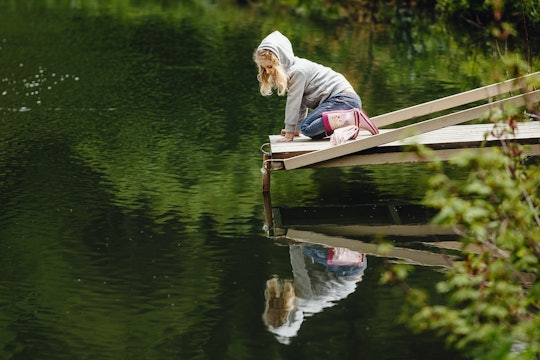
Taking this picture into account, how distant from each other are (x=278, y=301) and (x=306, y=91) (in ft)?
8.10

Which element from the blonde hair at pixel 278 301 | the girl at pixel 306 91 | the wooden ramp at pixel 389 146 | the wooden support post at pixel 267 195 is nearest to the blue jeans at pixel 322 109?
the girl at pixel 306 91

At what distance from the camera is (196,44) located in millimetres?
15336

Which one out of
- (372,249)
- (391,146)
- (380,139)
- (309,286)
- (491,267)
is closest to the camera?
(491,267)

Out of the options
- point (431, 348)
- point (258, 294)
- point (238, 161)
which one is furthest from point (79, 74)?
point (431, 348)

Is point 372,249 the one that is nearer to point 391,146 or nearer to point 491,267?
point 391,146

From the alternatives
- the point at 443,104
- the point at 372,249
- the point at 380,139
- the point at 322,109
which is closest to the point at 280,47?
the point at 322,109

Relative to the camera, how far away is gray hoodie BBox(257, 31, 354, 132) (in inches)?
292

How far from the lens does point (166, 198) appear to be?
Answer: 7.45m

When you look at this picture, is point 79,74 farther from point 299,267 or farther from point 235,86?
point 299,267

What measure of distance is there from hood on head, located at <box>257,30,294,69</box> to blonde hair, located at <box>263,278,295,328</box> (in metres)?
2.08

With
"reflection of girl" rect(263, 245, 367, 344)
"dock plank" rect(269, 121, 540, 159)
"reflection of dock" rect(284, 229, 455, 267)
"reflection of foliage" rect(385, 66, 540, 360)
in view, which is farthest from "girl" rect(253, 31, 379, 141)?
"reflection of foliage" rect(385, 66, 540, 360)

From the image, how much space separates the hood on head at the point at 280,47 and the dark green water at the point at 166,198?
3.18 feet

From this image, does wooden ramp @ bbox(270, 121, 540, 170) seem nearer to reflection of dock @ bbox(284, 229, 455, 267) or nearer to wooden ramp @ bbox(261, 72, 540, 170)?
wooden ramp @ bbox(261, 72, 540, 170)

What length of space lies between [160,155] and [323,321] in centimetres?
386
